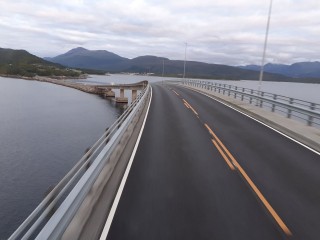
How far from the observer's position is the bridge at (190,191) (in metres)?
6.18

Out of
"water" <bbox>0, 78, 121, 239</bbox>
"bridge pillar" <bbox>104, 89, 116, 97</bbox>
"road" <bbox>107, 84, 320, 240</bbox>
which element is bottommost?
"bridge pillar" <bbox>104, 89, 116, 97</bbox>

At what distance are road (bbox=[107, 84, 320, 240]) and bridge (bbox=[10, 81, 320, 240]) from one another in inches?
0.9

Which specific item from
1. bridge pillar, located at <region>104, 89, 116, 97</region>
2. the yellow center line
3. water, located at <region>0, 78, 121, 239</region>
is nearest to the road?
the yellow center line

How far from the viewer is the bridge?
6.18 meters

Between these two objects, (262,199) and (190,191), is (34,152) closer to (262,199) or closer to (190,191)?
(190,191)

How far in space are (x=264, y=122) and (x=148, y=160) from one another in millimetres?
12018

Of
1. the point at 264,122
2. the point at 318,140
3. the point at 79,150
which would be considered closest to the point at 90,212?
the point at 318,140

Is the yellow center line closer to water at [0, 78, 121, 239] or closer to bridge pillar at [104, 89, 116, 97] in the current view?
water at [0, 78, 121, 239]

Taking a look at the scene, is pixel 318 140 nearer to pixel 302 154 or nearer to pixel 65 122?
pixel 302 154

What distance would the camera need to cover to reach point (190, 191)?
8.34m

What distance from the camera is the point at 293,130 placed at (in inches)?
644

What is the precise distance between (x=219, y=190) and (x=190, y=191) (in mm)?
830

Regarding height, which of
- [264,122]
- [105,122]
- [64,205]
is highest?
[64,205]

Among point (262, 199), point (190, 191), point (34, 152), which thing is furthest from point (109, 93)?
point (262, 199)
